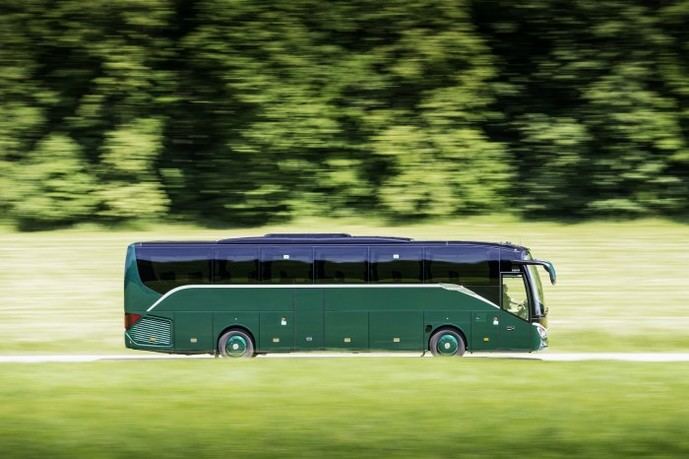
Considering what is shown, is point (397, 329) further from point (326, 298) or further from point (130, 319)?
point (130, 319)

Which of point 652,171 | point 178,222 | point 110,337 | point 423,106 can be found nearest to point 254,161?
point 178,222

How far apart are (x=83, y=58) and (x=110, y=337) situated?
22.3 ft

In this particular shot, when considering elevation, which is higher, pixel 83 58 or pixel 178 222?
pixel 83 58

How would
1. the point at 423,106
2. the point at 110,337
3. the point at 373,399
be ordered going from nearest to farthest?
the point at 373,399 → the point at 110,337 → the point at 423,106

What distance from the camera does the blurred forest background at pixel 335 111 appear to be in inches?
962

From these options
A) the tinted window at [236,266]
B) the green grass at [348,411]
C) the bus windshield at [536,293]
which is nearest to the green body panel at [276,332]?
the tinted window at [236,266]

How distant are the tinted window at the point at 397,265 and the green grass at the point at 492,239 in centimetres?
367

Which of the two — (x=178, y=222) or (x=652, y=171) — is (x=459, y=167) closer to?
(x=652, y=171)

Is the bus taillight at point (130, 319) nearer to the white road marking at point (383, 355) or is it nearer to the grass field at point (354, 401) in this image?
the white road marking at point (383, 355)

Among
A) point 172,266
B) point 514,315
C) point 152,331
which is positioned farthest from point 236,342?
point 514,315

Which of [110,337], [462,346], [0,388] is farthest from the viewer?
[110,337]

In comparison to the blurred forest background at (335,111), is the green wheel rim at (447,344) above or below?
below

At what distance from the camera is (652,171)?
25.1m

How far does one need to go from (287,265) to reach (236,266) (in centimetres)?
73
